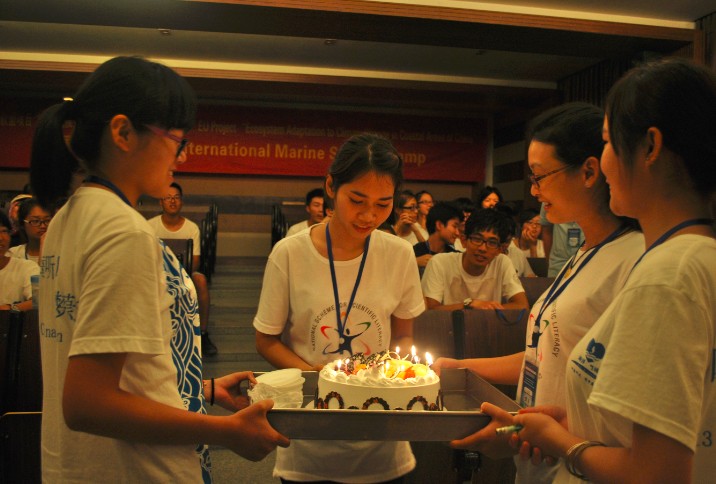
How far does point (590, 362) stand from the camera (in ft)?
3.35

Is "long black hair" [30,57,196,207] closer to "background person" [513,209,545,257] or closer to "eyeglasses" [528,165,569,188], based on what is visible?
"eyeglasses" [528,165,569,188]

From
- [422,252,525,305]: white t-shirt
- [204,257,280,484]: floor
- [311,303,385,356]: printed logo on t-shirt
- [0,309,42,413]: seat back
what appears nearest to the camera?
[311,303,385,356]: printed logo on t-shirt

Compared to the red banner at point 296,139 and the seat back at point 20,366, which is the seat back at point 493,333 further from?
the red banner at point 296,139

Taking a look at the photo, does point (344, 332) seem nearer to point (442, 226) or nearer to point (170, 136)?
point (170, 136)

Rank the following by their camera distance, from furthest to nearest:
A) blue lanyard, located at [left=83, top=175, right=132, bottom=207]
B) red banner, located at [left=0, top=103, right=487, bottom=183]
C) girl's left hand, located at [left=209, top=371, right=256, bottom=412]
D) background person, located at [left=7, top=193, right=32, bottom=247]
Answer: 1. red banner, located at [left=0, top=103, right=487, bottom=183]
2. background person, located at [left=7, top=193, right=32, bottom=247]
3. girl's left hand, located at [left=209, top=371, right=256, bottom=412]
4. blue lanyard, located at [left=83, top=175, right=132, bottom=207]

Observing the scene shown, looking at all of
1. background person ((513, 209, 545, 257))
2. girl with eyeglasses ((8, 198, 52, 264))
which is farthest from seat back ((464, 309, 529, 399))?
background person ((513, 209, 545, 257))

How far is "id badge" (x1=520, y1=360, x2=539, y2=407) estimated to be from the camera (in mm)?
1437

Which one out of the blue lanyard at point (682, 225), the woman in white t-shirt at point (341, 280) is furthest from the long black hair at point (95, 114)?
the blue lanyard at point (682, 225)

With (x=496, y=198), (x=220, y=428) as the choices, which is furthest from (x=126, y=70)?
(x=496, y=198)

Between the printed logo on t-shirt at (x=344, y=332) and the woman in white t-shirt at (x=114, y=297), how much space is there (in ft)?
1.93

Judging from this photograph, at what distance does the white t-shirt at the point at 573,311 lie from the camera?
1301mm

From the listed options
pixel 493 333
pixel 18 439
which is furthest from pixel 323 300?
pixel 493 333

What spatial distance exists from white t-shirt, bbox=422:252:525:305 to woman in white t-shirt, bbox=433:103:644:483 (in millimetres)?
2408

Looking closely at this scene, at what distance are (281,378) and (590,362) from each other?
2.42 feet
